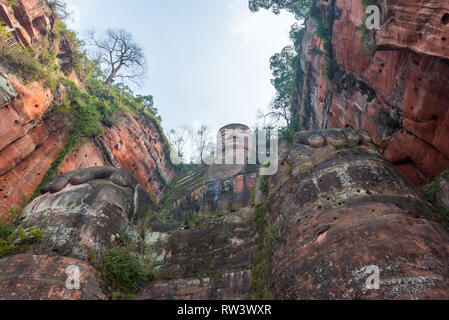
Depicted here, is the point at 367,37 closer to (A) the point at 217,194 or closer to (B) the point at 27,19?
(A) the point at 217,194

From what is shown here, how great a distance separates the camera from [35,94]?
41.2 ft

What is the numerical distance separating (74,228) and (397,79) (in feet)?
45.5

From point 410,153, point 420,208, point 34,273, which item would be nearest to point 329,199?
point 420,208

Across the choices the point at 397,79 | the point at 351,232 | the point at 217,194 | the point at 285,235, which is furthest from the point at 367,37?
the point at 217,194

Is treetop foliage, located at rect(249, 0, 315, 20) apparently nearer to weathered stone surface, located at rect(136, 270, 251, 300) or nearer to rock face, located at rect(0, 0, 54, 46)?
rock face, located at rect(0, 0, 54, 46)

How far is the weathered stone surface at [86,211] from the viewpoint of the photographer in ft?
29.2

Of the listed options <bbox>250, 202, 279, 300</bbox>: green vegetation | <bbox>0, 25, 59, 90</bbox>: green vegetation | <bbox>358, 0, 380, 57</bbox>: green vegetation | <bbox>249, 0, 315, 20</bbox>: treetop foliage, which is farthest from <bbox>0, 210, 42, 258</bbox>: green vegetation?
<bbox>249, 0, 315, 20</bbox>: treetop foliage

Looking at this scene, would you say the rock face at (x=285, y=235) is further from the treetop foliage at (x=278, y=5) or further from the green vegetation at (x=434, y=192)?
the treetop foliage at (x=278, y=5)

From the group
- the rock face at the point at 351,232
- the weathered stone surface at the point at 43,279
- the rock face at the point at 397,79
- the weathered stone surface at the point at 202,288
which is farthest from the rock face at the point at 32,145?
the rock face at the point at 397,79

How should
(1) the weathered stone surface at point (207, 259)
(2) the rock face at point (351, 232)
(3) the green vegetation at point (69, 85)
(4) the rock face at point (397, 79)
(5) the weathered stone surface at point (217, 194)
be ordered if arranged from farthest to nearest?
(5) the weathered stone surface at point (217, 194), (3) the green vegetation at point (69, 85), (1) the weathered stone surface at point (207, 259), (4) the rock face at point (397, 79), (2) the rock face at point (351, 232)

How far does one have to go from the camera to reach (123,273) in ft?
29.2

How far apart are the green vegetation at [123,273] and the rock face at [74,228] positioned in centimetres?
33

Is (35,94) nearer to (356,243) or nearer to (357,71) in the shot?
(356,243)

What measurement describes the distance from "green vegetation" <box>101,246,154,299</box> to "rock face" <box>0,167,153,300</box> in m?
0.33
